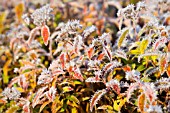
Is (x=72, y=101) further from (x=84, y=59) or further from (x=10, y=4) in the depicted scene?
(x=10, y=4)

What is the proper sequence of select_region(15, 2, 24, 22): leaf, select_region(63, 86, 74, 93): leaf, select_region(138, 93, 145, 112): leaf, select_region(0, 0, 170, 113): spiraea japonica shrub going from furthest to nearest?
1. select_region(15, 2, 24, 22): leaf
2. select_region(63, 86, 74, 93): leaf
3. select_region(0, 0, 170, 113): spiraea japonica shrub
4. select_region(138, 93, 145, 112): leaf

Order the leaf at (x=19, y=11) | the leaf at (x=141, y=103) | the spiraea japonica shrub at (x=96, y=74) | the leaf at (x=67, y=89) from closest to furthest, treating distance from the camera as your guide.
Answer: the leaf at (x=141, y=103) → the spiraea japonica shrub at (x=96, y=74) → the leaf at (x=67, y=89) → the leaf at (x=19, y=11)

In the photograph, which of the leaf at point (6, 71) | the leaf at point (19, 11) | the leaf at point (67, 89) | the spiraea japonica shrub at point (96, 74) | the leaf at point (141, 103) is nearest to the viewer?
the leaf at point (141, 103)

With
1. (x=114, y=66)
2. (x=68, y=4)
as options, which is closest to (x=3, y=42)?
(x=68, y=4)

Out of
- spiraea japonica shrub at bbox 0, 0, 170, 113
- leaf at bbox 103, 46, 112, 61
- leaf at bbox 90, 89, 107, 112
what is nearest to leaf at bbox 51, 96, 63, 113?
spiraea japonica shrub at bbox 0, 0, 170, 113

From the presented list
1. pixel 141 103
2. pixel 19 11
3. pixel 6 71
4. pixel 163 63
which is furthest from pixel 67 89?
pixel 19 11

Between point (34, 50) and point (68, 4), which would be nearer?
point (34, 50)

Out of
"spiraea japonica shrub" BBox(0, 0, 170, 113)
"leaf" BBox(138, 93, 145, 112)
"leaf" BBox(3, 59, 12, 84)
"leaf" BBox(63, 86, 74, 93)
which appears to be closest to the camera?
"leaf" BBox(138, 93, 145, 112)

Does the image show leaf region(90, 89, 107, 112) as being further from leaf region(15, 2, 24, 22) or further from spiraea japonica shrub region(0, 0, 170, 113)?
leaf region(15, 2, 24, 22)

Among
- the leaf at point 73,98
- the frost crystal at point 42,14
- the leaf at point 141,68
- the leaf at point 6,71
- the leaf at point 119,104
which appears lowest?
the leaf at point 119,104

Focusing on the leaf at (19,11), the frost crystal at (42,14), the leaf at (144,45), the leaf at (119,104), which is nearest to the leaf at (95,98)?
the leaf at (119,104)

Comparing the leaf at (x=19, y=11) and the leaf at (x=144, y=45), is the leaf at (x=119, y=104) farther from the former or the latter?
the leaf at (x=19, y=11)
